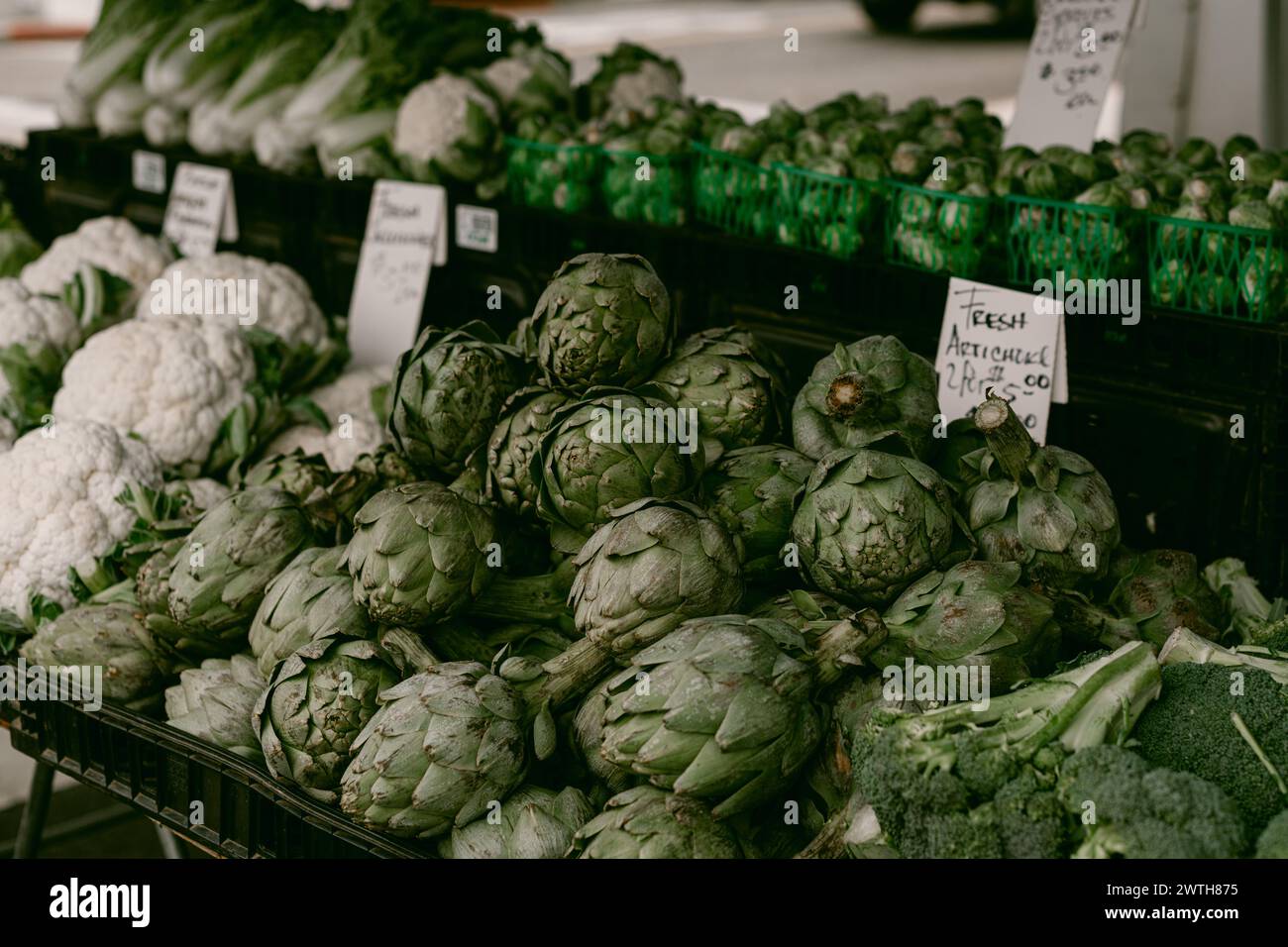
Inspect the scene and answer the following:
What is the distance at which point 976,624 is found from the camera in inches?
62.6

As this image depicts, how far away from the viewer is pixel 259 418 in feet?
8.99

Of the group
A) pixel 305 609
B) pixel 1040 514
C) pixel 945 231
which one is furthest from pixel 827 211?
pixel 305 609

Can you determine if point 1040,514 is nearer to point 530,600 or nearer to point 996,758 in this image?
point 996,758

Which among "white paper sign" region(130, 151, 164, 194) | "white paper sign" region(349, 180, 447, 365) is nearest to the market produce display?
"white paper sign" region(349, 180, 447, 365)

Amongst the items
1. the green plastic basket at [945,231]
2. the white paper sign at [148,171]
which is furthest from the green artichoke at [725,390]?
the white paper sign at [148,171]

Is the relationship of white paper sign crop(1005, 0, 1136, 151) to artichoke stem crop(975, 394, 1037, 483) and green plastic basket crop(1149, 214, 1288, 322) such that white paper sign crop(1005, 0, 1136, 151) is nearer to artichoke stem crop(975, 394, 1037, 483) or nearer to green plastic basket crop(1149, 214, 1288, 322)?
green plastic basket crop(1149, 214, 1288, 322)

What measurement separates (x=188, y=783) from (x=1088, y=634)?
119cm

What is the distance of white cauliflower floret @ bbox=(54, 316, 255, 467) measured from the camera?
8.63ft

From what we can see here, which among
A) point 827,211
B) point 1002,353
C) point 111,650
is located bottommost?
point 111,650

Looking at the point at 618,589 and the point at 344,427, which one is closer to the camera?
the point at 618,589

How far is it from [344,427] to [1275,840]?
1.87m

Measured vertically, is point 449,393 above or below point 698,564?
above

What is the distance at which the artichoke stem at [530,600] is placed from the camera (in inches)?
72.0
